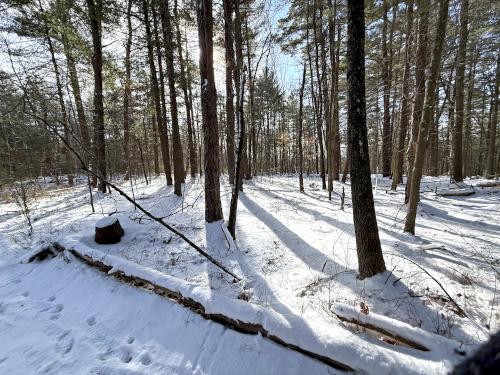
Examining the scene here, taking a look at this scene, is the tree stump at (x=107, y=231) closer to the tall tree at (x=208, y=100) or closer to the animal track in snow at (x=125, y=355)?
the tall tree at (x=208, y=100)

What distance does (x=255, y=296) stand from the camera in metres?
3.75

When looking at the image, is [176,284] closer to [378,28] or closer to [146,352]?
[146,352]

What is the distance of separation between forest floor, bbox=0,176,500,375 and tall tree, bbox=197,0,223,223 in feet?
3.52

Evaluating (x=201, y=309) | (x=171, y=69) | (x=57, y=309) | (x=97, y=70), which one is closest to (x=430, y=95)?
(x=201, y=309)

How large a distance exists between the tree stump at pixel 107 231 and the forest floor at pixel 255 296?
219 millimetres

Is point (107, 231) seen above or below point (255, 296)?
above

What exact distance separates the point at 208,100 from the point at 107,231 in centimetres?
409

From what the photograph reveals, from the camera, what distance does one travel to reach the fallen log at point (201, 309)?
2387mm

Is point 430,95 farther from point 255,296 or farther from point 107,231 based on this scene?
point 107,231

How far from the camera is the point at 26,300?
414 centimetres

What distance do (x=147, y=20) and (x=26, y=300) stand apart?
10487 mm

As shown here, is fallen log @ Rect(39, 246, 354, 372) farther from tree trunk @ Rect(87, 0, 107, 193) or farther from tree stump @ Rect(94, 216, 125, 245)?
tree trunk @ Rect(87, 0, 107, 193)

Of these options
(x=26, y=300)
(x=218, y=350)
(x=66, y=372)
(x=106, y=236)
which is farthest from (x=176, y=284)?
(x=106, y=236)

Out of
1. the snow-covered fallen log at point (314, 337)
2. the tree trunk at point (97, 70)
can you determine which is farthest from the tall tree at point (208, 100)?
the tree trunk at point (97, 70)
